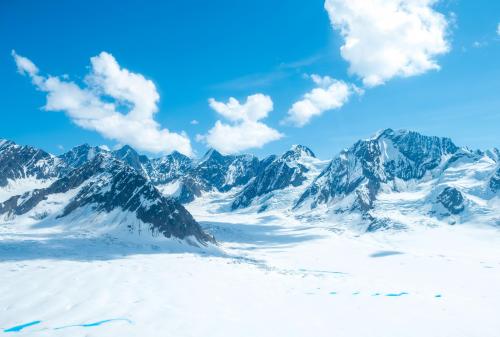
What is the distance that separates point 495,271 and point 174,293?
148m

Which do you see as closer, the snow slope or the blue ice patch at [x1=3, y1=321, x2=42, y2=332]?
the blue ice patch at [x1=3, y1=321, x2=42, y2=332]

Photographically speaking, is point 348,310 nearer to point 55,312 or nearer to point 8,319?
point 55,312

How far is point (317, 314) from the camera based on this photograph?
79312 millimetres

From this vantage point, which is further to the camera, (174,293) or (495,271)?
(495,271)

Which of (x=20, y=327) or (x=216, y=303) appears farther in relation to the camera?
(x=216, y=303)

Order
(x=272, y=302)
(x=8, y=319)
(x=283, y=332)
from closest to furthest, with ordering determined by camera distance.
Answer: (x=283, y=332) → (x=8, y=319) → (x=272, y=302)

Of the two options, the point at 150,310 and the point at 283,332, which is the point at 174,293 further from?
the point at 283,332

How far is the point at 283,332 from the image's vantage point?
2603 inches

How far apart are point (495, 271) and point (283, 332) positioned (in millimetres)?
150564

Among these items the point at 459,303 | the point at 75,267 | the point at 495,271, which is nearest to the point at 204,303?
the point at 459,303

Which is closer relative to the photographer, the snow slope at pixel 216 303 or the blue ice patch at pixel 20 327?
the blue ice patch at pixel 20 327

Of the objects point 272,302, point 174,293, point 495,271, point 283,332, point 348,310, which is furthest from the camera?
point 495,271

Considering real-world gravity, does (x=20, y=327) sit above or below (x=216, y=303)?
above

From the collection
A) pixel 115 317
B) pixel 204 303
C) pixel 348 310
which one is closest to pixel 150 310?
pixel 115 317
